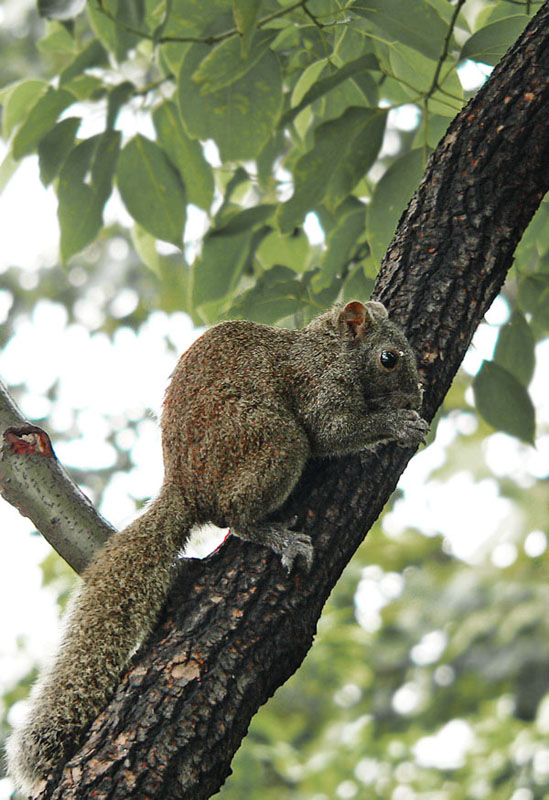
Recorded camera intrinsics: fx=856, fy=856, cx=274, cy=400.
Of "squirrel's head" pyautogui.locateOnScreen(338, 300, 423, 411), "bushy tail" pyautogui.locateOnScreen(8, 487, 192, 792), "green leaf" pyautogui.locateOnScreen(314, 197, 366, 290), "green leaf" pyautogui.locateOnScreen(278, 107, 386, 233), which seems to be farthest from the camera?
"green leaf" pyautogui.locateOnScreen(314, 197, 366, 290)

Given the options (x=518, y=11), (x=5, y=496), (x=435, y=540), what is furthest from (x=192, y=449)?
(x=435, y=540)

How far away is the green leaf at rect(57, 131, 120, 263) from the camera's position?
8.86ft

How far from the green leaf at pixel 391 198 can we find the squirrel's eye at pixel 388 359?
37 centimetres

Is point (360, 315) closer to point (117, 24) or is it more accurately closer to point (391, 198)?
point (391, 198)

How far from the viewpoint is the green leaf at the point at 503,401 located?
2.71 meters

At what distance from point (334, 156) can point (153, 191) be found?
2.02 ft

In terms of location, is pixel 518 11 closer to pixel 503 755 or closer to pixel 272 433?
pixel 272 433

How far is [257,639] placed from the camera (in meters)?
1.87

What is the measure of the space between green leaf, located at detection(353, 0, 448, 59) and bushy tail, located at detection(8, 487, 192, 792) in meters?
1.39

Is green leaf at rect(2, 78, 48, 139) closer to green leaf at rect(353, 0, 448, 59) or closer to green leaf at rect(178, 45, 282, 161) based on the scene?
green leaf at rect(178, 45, 282, 161)

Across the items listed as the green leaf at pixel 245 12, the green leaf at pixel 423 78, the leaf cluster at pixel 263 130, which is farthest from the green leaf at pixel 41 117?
the green leaf at pixel 423 78

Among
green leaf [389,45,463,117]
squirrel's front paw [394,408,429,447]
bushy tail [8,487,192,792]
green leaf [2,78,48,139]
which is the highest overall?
green leaf [389,45,463,117]

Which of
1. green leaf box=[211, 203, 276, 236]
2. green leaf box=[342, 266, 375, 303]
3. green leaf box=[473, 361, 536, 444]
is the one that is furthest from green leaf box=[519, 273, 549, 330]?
green leaf box=[211, 203, 276, 236]

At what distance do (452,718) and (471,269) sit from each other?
5.81m
